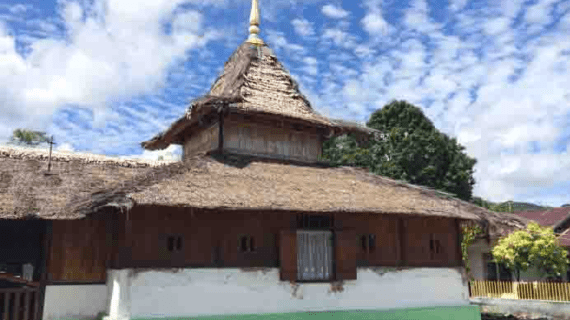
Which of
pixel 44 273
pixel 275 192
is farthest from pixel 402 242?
pixel 44 273

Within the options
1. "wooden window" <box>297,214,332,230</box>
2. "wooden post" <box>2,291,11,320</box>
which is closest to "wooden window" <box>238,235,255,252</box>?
"wooden window" <box>297,214,332,230</box>

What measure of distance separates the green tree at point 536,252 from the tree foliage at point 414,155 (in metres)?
9.57

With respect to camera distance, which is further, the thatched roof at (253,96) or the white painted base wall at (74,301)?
the thatched roof at (253,96)

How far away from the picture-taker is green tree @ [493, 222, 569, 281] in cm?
1944

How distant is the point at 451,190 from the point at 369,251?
1787 cm

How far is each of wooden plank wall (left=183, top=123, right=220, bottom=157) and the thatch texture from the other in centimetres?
131

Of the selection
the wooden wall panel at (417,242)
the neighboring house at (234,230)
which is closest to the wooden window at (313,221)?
the neighboring house at (234,230)

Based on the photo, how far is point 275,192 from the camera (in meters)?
11.9

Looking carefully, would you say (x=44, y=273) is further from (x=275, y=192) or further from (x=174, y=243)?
(x=275, y=192)

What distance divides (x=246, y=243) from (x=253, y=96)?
448cm

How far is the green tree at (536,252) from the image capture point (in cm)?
1944

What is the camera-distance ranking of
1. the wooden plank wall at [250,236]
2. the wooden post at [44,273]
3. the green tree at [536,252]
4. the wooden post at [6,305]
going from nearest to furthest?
the wooden post at [6,305] → the wooden post at [44,273] → the wooden plank wall at [250,236] → the green tree at [536,252]

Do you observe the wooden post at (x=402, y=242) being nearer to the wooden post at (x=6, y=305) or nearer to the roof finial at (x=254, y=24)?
the roof finial at (x=254, y=24)

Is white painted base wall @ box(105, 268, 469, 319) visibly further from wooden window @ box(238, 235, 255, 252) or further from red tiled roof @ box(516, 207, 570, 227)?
red tiled roof @ box(516, 207, 570, 227)
